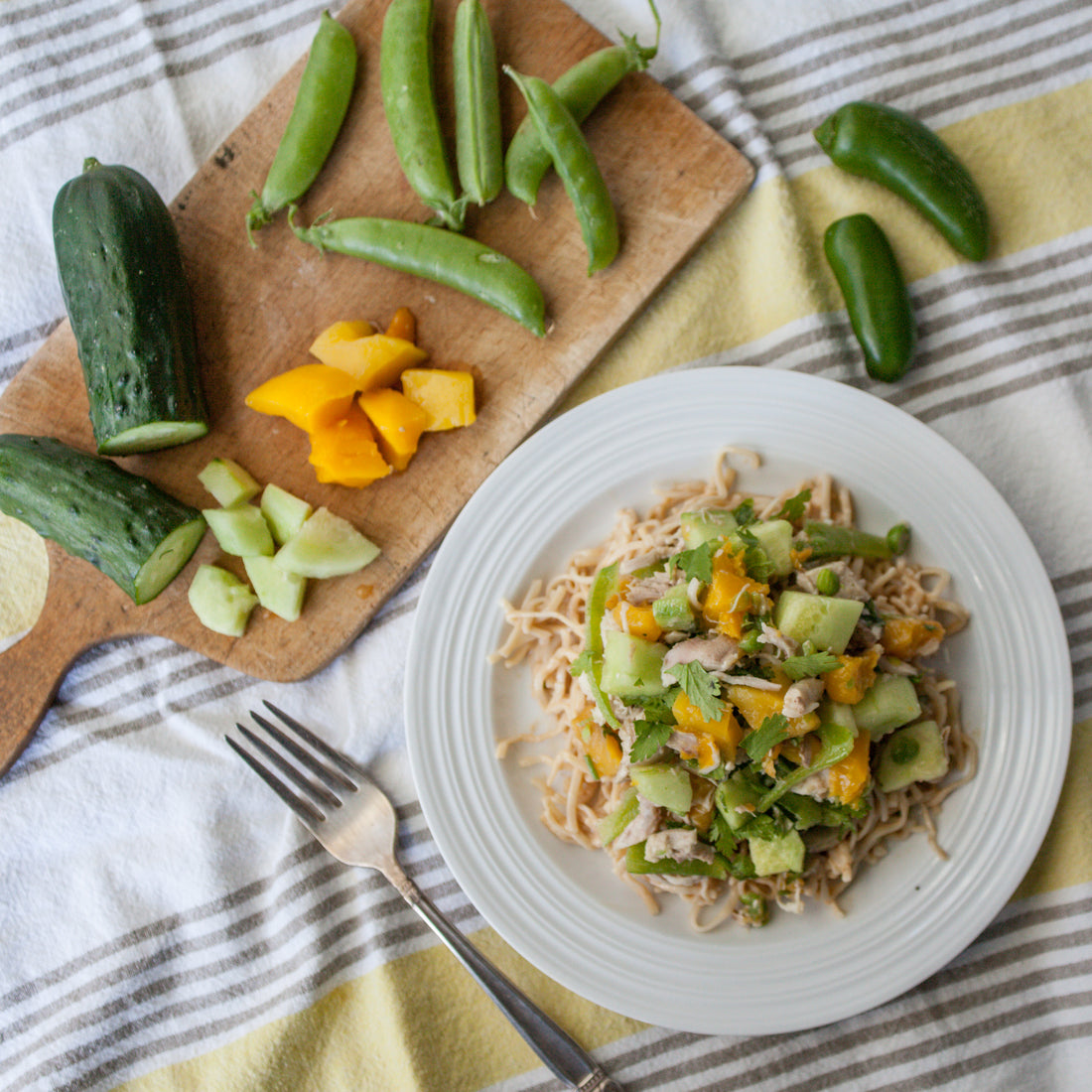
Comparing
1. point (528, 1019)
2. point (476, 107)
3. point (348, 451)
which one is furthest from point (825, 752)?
point (476, 107)

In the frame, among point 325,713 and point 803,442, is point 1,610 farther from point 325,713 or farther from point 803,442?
point 803,442

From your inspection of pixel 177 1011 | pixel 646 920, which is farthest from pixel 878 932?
pixel 177 1011

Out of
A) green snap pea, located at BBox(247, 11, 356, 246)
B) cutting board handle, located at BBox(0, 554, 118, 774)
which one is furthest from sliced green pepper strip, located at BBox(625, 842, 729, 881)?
green snap pea, located at BBox(247, 11, 356, 246)

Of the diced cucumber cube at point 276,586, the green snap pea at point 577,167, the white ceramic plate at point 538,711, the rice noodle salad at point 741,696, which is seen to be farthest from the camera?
the diced cucumber cube at point 276,586

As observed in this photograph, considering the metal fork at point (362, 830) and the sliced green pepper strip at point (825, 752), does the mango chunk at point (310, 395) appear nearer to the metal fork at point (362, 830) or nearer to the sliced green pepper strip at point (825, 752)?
the metal fork at point (362, 830)

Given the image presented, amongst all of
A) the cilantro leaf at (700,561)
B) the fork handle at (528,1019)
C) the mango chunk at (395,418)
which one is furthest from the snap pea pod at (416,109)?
the fork handle at (528,1019)
